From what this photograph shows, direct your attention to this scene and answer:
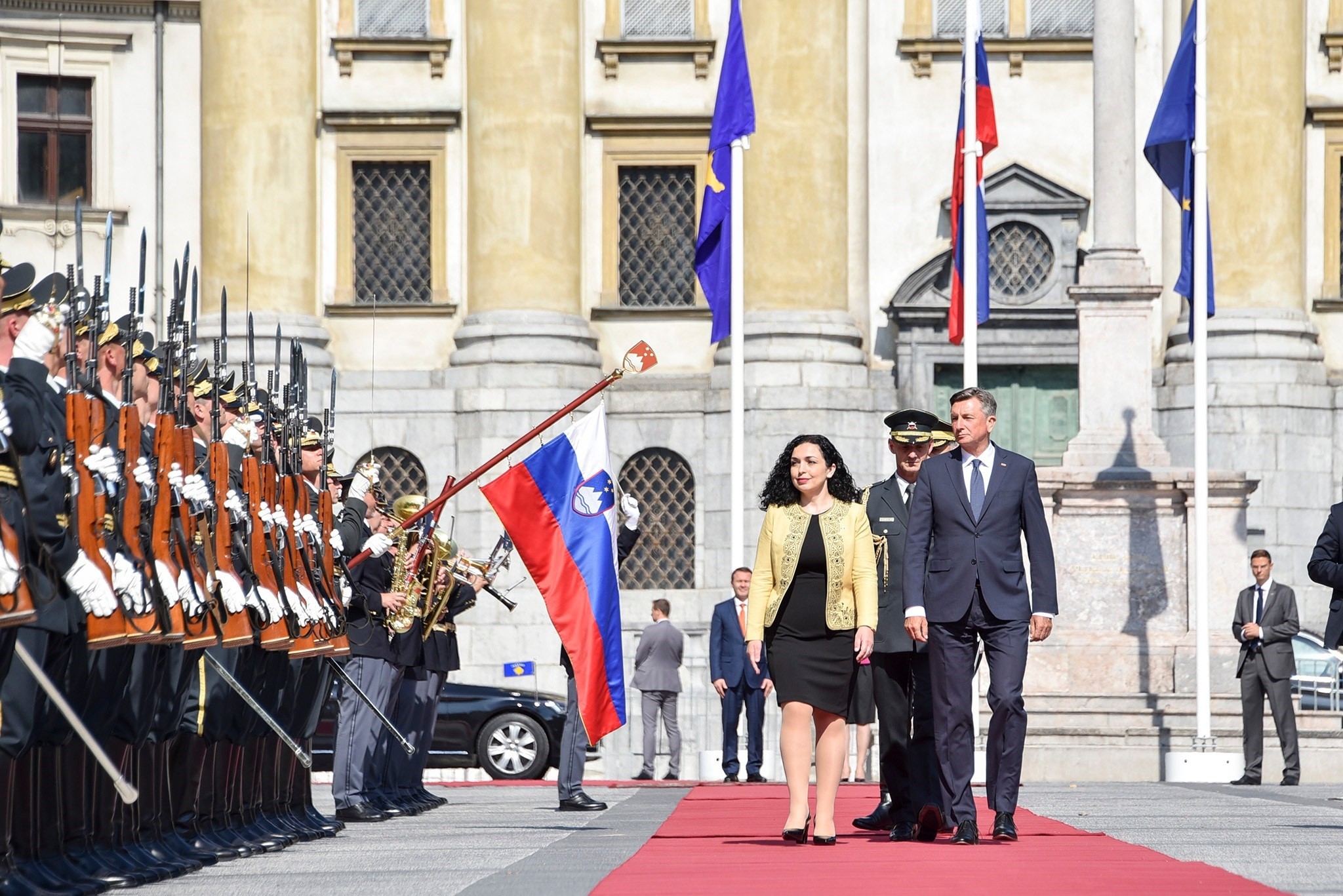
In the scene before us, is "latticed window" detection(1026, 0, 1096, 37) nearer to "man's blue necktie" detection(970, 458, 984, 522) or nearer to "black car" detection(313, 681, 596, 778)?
"black car" detection(313, 681, 596, 778)

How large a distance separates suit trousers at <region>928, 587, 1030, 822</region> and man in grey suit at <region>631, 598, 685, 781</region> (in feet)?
44.4

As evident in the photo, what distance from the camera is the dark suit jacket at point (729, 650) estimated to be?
2428 cm

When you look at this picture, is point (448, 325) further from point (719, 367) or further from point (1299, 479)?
point (1299, 479)

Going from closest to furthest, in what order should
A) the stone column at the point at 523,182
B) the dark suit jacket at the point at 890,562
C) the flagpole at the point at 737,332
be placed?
1. the dark suit jacket at the point at 890,562
2. the flagpole at the point at 737,332
3. the stone column at the point at 523,182

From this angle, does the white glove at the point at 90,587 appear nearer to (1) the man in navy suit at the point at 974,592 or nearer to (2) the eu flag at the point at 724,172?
(1) the man in navy suit at the point at 974,592

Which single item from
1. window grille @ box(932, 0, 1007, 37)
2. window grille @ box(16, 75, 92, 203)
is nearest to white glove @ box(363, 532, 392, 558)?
window grille @ box(932, 0, 1007, 37)

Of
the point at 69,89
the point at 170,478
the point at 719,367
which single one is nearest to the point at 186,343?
the point at 170,478

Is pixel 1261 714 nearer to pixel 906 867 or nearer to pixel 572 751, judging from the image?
pixel 572 751

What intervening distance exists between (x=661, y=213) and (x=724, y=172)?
894cm

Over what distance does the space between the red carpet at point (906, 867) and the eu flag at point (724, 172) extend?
13.2 meters

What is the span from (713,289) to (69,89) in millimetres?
12969

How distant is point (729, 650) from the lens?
24453 millimetres

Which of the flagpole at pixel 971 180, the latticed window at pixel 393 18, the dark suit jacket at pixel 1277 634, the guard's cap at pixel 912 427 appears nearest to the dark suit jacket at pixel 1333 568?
the guard's cap at pixel 912 427

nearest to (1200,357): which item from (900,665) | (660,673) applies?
(660,673)
